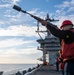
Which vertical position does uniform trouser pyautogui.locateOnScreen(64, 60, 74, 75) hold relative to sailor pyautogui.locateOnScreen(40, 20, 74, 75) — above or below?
below

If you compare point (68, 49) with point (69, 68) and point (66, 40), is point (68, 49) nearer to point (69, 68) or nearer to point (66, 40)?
point (66, 40)

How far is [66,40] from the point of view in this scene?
26.3 ft

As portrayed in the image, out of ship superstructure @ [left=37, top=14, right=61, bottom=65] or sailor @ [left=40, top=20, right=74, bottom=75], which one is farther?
ship superstructure @ [left=37, top=14, right=61, bottom=65]

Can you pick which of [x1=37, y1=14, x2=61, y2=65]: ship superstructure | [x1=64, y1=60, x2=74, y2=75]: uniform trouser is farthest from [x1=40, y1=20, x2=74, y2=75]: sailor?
[x1=37, y1=14, x2=61, y2=65]: ship superstructure

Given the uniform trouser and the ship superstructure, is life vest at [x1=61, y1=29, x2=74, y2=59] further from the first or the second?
the ship superstructure

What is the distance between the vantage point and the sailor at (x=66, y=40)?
790cm

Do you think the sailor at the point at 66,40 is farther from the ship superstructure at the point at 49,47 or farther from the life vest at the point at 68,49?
the ship superstructure at the point at 49,47

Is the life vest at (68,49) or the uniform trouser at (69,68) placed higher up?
the life vest at (68,49)

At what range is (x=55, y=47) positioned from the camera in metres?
93.7

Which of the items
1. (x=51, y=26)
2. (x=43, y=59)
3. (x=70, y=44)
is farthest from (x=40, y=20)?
(x=43, y=59)

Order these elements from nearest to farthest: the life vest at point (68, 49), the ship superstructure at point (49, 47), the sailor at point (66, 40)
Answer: the sailor at point (66, 40) → the life vest at point (68, 49) → the ship superstructure at point (49, 47)

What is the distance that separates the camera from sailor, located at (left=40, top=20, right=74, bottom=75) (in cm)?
790

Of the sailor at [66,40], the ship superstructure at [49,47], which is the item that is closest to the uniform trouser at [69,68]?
the sailor at [66,40]

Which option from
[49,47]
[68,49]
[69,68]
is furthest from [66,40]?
[49,47]
